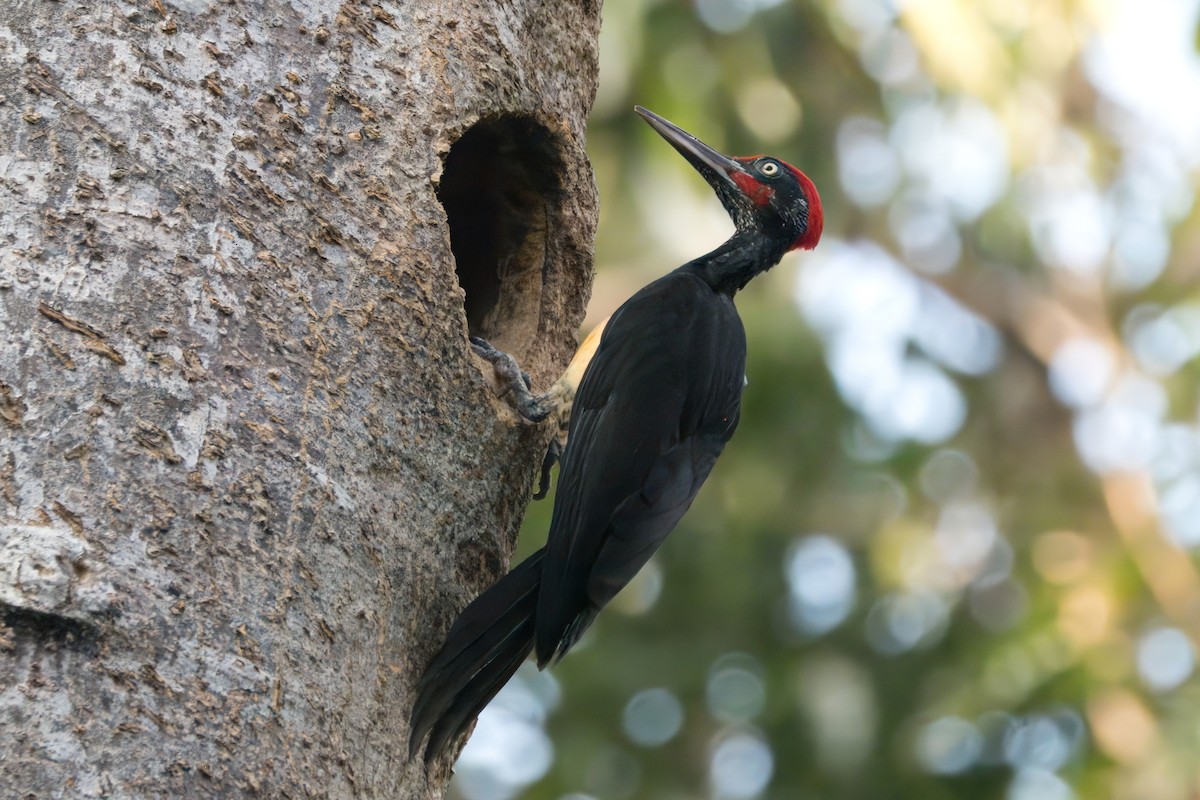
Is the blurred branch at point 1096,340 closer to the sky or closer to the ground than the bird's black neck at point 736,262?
closer to the ground

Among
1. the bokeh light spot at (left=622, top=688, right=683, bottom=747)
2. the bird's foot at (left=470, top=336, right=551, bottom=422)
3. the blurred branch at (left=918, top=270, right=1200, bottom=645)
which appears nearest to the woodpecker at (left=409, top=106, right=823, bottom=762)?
the bird's foot at (left=470, top=336, right=551, bottom=422)

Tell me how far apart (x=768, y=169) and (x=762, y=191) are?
0.09 metres

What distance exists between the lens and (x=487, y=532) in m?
2.72

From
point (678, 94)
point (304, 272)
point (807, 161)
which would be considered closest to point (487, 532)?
point (304, 272)

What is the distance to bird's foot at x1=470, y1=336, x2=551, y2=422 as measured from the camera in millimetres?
2914

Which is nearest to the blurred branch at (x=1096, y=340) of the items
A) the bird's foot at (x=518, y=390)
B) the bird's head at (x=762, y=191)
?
the bird's head at (x=762, y=191)

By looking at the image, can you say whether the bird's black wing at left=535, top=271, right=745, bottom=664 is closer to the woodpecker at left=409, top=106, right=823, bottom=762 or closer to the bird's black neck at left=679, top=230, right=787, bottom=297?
the woodpecker at left=409, top=106, right=823, bottom=762

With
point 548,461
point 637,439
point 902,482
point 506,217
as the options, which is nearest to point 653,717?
point 902,482

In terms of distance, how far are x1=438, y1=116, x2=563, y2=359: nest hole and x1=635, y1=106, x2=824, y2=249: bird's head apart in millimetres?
791

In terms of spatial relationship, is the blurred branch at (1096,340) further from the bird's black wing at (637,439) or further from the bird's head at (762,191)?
the bird's black wing at (637,439)

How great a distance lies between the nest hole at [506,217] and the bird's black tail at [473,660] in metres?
1.00

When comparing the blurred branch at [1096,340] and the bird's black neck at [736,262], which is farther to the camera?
the blurred branch at [1096,340]

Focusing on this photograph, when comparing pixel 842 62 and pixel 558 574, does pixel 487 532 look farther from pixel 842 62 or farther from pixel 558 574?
pixel 842 62

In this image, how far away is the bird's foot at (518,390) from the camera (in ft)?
9.56
